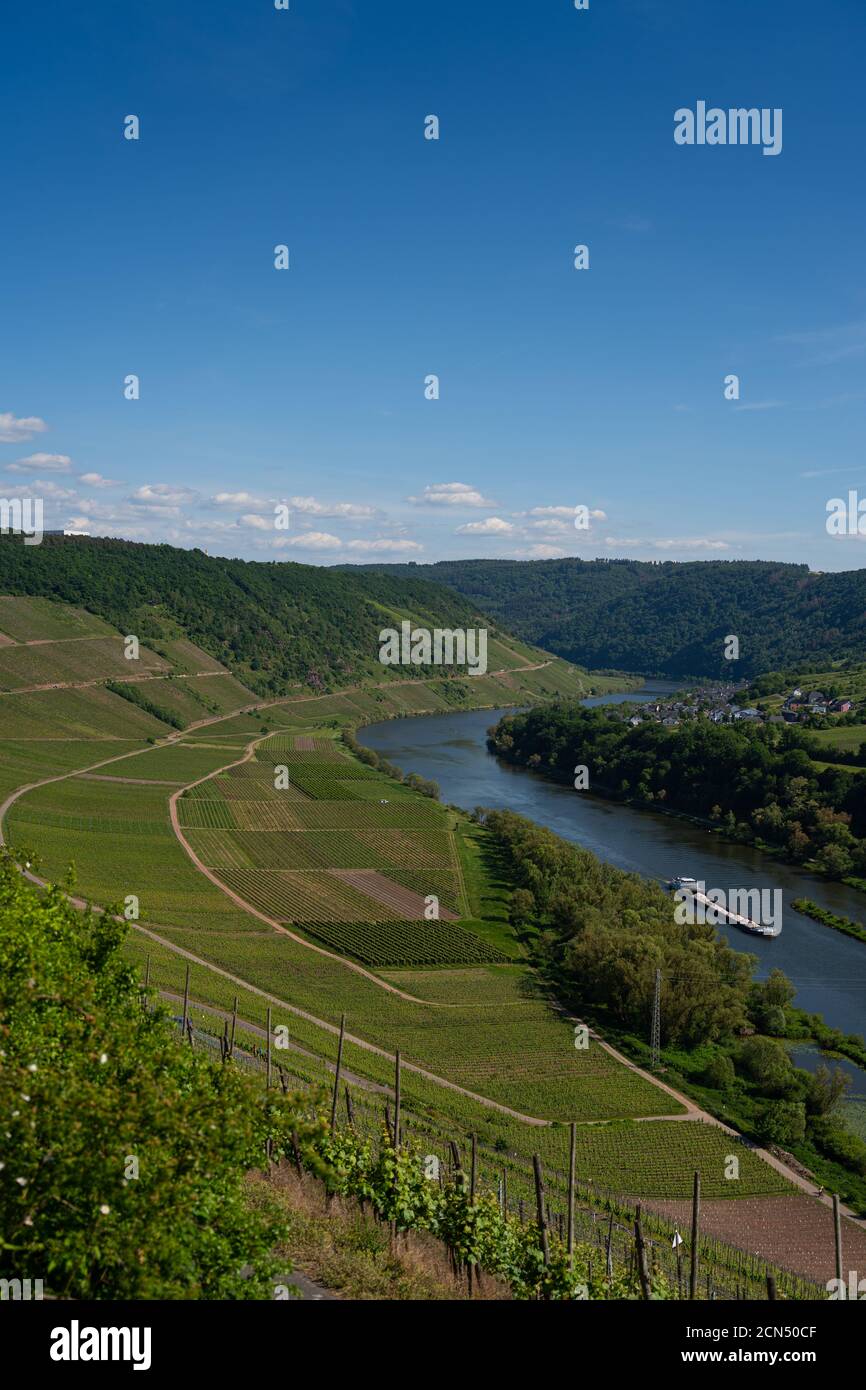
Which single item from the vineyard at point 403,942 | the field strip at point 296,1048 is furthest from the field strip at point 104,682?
the field strip at point 296,1048

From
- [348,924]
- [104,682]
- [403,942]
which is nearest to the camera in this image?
[403,942]

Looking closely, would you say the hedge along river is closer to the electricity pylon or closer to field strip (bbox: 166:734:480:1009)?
the electricity pylon

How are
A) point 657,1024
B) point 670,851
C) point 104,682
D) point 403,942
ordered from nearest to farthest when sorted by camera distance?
point 657,1024 < point 403,942 < point 670,851 < point 104,682

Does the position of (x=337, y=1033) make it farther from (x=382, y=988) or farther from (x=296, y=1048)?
(x=382, y=988)

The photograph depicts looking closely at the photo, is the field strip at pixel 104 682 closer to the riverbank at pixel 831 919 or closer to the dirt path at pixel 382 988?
the dirt path at pixel 382 988

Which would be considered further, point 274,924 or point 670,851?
point 670,851

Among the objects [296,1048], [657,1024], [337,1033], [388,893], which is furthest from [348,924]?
[657,1024]

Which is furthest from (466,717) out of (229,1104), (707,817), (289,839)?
(229,1104)

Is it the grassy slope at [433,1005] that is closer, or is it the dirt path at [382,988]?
the grassy slope at [433,1005]
